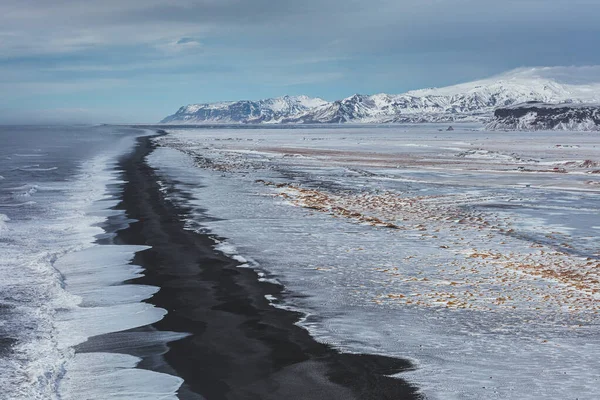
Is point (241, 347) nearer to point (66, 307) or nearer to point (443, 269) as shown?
point (66, 307)

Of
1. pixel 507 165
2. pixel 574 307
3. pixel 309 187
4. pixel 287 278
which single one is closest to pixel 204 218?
pixel 287 278

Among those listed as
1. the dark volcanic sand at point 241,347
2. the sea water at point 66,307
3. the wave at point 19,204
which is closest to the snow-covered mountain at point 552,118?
the wave at point 19,204

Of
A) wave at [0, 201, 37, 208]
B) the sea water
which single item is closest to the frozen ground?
the sea water

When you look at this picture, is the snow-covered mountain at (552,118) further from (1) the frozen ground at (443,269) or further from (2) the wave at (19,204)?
(2) the wave at (19,204)

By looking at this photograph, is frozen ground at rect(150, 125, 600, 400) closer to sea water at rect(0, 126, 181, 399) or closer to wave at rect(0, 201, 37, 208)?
sea water at rect(0, 126, 181, 399)

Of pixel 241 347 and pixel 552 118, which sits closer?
pixel 241 347

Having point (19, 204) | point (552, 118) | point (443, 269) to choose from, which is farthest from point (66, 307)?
point (552, 118)
